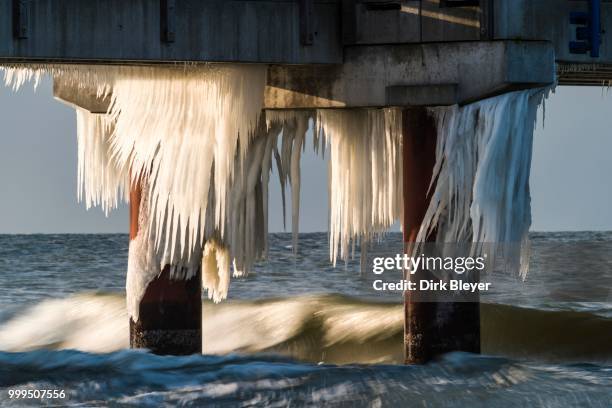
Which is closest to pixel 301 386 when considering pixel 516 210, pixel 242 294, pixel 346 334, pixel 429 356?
pixel 429 356

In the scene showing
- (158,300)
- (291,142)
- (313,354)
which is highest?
(291,142)

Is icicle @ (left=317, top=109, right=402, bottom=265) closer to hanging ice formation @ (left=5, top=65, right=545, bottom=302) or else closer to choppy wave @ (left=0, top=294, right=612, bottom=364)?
hanging ice formation @ (left=5, top=65, right=545, bottom=302)

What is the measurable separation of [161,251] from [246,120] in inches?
91.0

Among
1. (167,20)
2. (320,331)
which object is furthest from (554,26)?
(320,331)

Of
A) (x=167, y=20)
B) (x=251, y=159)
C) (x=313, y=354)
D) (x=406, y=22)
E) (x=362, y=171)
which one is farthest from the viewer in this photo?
(x=313, y=354)

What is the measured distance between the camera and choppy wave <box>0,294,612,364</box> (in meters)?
24.5

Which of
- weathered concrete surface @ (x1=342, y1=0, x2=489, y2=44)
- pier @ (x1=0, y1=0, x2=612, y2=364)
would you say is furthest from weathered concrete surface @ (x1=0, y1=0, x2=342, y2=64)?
weathered concrete surface @ (x1=342, y1=0, x2=489, y2=44)

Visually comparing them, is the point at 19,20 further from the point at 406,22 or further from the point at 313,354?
the point at 313,354

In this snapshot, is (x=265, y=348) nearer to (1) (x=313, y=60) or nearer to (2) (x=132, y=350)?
(2) (x=132, y=350)

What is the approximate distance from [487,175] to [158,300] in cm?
509

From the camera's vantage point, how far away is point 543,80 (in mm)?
18656

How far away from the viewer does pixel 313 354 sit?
2462 centimetres

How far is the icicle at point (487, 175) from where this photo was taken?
60.4 ft

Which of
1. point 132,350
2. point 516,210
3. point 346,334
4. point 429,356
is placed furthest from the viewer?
point 346,334
